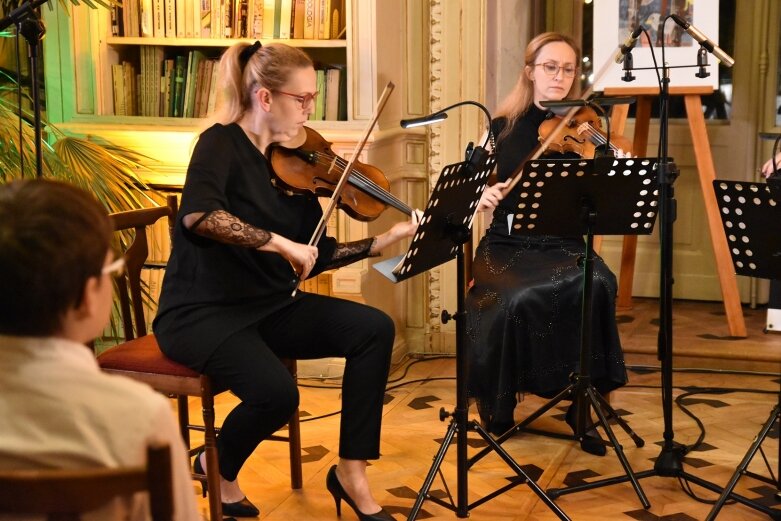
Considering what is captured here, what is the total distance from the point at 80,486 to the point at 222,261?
5.33ft

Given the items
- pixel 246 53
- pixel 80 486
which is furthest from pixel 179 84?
pixel 80 486

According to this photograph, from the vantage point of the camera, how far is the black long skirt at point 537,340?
3547mm

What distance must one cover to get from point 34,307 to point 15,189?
15cm

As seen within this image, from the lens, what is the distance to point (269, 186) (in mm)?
2842

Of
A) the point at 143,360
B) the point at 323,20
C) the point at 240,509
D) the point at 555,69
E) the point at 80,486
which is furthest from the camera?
the point at 323,20

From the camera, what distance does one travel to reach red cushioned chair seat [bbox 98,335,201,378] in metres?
2.68

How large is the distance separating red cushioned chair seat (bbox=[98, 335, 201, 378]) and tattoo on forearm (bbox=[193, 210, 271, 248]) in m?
0.35

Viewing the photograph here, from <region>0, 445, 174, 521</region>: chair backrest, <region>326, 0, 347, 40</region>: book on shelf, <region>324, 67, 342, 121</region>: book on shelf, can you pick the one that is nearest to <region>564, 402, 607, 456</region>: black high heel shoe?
<region>324, 67, 342, 121</region>: book on shelf

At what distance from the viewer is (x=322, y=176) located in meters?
2.88

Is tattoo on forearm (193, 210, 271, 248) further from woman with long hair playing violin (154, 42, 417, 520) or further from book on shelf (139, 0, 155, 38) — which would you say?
book on shelf (139, 0, 155, 38)

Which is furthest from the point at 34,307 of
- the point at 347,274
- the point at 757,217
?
the point at 347,274

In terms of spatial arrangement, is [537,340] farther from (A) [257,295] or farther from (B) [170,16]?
(B) [170,16]

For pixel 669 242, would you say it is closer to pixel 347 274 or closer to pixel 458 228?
pixel 458 228

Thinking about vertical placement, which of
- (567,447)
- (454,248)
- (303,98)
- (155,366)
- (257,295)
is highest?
(303,98)
